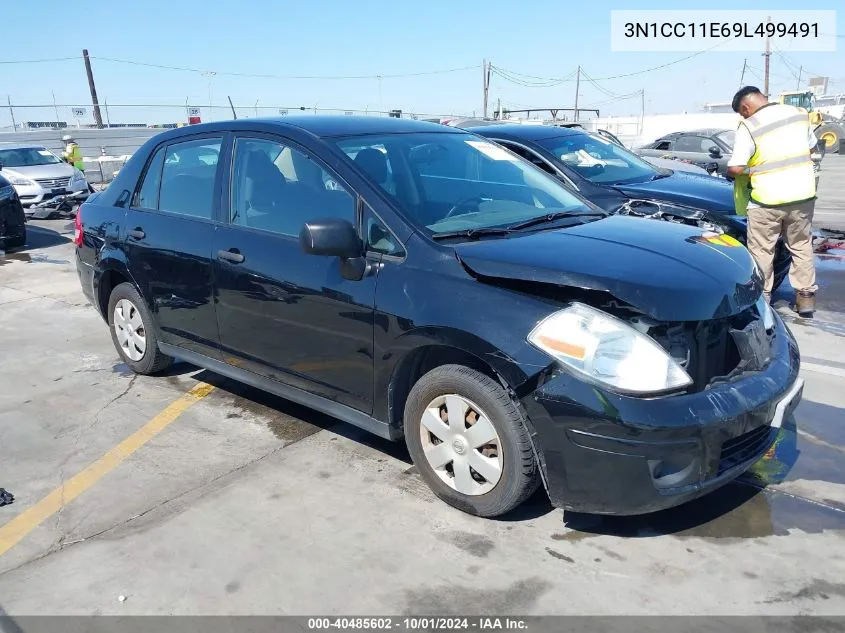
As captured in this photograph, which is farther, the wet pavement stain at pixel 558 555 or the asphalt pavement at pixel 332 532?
the wet pavement stain at pixel 558 555

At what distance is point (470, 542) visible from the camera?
3057 millimetres

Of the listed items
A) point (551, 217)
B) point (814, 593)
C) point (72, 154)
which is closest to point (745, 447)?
point (814, 593)

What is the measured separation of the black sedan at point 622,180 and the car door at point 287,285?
8.52 feet

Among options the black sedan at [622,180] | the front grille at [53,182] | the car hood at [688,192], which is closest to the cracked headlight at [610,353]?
the black sedan at [622,180]

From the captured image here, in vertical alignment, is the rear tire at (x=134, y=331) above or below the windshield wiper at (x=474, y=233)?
below

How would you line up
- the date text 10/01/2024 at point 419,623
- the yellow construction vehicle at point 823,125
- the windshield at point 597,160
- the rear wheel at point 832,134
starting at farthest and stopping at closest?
the rear wheel at point 832,134 < the yellow construction vehicle at point 823,125 < the windshield at point 597,160 < the date text 10/01/2024 at point 419,623

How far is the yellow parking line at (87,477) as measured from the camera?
10.8 ft

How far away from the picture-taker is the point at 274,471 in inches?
148

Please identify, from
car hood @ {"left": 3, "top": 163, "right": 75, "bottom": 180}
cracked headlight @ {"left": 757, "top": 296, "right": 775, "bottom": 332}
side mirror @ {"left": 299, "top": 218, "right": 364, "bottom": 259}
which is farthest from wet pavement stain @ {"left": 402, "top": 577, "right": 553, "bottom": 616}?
car hood @ {"left": 3, "top": 163, "right": 75, "bottom": 180}

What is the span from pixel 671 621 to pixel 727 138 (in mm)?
18045

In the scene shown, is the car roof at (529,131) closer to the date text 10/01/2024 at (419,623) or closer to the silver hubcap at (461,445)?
the silver hubcap at (461,445)

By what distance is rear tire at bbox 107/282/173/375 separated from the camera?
492 cm

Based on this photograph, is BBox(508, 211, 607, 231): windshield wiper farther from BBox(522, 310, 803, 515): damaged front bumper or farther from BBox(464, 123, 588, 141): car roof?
BBox(464, 123, 588, 141): car roof

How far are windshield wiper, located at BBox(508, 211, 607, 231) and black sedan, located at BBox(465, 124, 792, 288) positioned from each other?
7.14 ft
